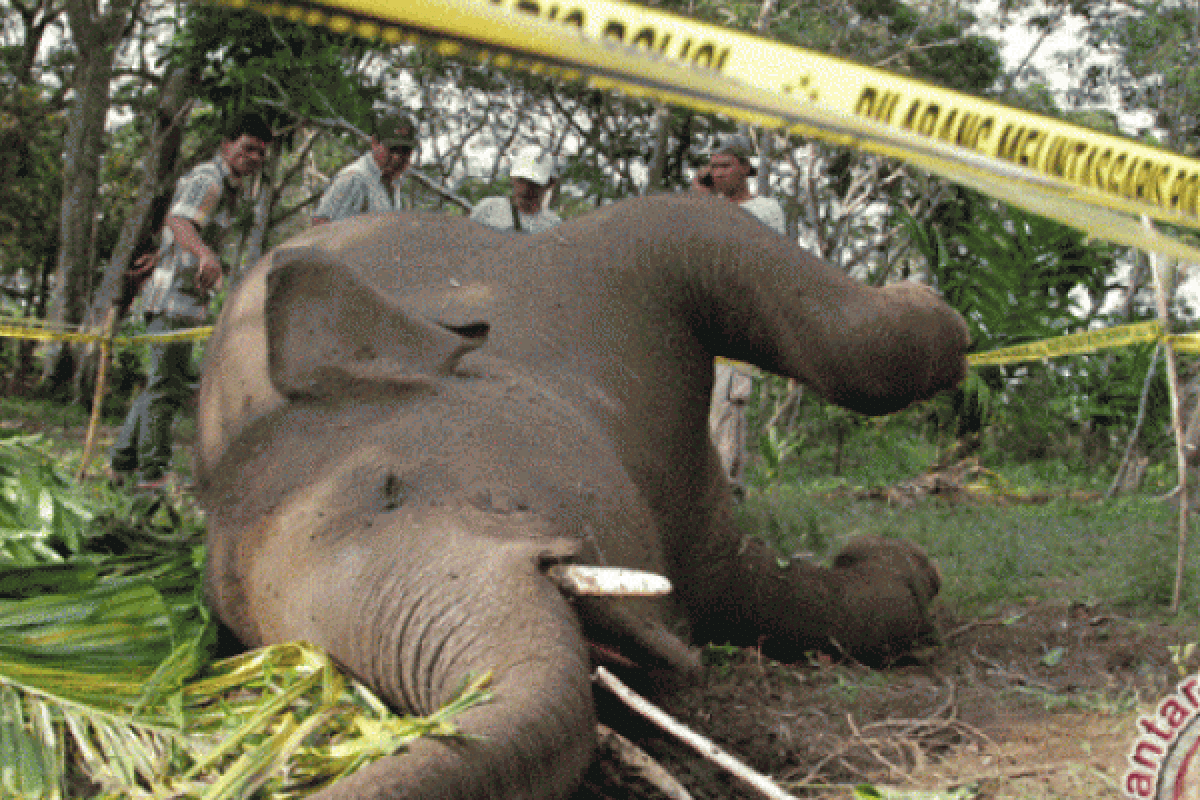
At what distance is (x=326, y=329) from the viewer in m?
2.83

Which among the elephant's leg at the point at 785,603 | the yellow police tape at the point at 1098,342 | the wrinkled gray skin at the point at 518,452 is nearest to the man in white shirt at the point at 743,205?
the yellow police tape at the point at 1098,342

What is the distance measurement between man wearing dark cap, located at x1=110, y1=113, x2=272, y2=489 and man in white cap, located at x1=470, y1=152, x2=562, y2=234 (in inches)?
56.1

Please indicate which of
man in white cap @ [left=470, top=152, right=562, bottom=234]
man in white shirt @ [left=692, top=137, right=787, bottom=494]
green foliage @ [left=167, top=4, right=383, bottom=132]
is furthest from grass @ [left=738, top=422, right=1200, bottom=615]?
green foliage @ [left=167, top=4, right=383, bottom=132]

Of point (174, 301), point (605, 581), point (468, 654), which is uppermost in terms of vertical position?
point (605, 581)

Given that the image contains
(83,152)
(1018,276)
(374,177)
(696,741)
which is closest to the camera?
(696,741)

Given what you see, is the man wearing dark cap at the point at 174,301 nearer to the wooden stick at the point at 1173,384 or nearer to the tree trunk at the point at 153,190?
the wooden stick at the point at 1173,384

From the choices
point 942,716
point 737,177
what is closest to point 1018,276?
point 737,177

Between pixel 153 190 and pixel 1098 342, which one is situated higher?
pixel 1098 342

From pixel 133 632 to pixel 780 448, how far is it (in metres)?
9.93

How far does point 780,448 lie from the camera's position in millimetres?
12305

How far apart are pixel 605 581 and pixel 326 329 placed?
1077mm

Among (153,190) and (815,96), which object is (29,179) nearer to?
(153,190)

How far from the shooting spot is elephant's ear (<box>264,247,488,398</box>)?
9.23ft

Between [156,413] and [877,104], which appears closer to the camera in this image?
[877,104]
